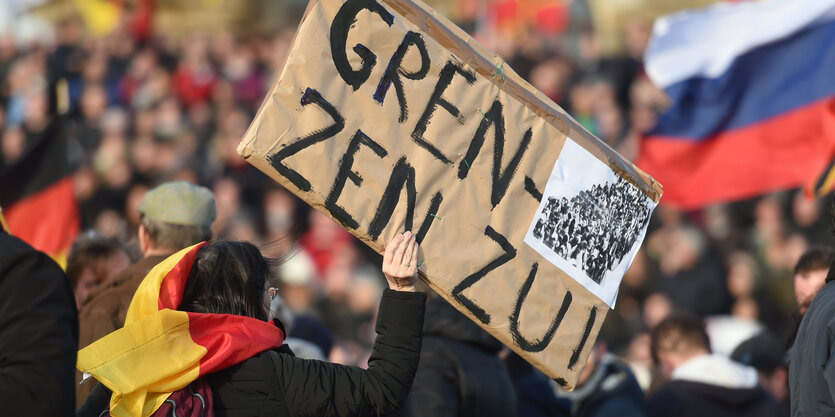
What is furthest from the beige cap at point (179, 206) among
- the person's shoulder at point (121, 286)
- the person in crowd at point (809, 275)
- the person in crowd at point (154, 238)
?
the person in crowd at point (809, 275)

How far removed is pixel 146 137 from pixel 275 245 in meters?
8.44

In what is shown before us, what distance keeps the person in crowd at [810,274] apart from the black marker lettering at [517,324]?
1.31 metres

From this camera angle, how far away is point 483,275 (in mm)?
3115

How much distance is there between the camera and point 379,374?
2.85m

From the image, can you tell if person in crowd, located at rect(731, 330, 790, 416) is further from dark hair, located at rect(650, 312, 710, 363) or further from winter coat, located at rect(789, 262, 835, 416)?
winter coat, located at rect(789, 262, 835, 416)

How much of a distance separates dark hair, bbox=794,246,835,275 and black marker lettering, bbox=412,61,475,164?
171cm

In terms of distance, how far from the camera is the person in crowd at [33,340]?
96.0 inches

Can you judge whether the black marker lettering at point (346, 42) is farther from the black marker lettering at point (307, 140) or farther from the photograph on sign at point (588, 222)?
the photograph on sign at point (588, 222)

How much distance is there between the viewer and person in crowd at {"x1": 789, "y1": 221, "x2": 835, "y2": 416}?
119 inches

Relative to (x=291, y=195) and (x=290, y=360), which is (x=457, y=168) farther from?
(x=291, y=195)

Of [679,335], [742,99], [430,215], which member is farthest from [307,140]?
[742,99]

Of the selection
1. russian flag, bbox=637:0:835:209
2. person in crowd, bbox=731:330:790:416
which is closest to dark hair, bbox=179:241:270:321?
person in crowd, bbox=731:330:790:416

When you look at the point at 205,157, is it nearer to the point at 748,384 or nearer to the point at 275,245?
the point at 748,384

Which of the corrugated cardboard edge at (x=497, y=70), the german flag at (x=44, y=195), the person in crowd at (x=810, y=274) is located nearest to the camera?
the corrugated cardboard edge at (x=497, y=70)
